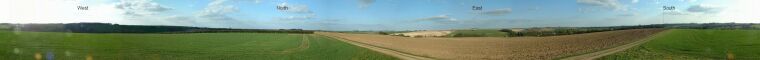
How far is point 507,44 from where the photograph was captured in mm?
5922

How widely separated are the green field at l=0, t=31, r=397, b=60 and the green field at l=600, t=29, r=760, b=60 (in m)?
1.95

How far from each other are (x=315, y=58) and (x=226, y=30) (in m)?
0.68

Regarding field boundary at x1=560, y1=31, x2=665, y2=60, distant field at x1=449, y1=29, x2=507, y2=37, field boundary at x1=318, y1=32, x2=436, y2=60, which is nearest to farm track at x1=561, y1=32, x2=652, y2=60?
field boundary at x1=560, y1=31, x2=665, y2=60

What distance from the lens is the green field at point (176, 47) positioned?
6.04 m

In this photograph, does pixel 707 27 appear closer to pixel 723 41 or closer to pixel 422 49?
pixel 723 41

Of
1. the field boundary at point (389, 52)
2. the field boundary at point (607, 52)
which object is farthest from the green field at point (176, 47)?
the field boundary at point (607, 52)

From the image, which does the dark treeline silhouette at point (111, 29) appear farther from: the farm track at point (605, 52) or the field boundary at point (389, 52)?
the farm track at point (605, 52)

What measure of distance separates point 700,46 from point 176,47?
149 inches

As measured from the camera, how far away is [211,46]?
6.27 m

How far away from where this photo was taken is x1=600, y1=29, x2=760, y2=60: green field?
587 cm

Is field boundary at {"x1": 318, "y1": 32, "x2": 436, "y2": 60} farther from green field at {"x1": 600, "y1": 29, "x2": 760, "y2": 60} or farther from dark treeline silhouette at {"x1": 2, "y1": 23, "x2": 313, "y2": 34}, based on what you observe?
green field at {"x1": 600, "y1": 29, "x2": 760, "y2": 60}

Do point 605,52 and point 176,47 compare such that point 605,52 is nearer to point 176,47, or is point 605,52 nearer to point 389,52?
point 389,52

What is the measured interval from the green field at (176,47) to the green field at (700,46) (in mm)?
1950

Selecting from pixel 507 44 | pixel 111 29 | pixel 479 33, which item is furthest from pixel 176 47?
pixel 507 44
